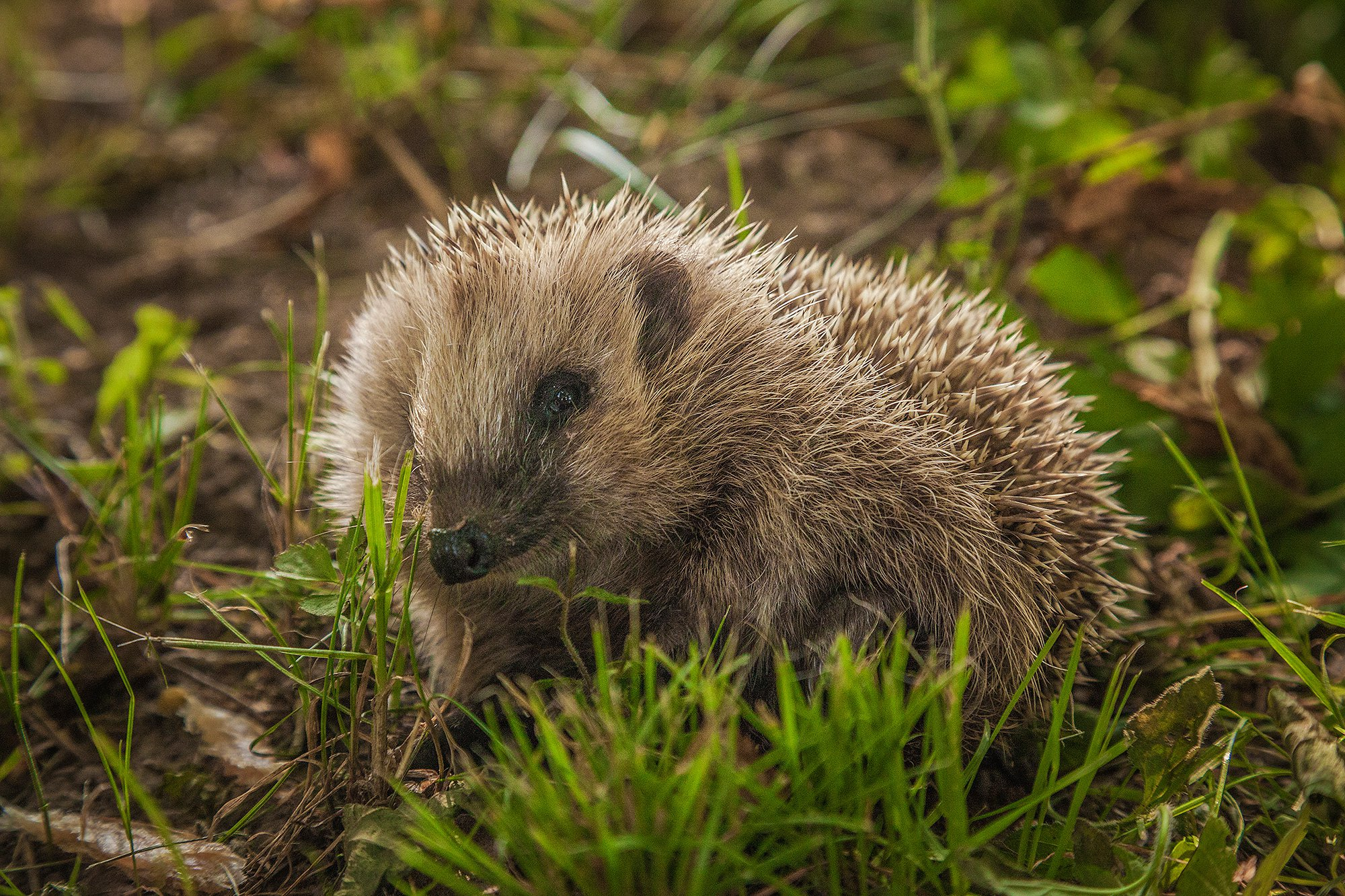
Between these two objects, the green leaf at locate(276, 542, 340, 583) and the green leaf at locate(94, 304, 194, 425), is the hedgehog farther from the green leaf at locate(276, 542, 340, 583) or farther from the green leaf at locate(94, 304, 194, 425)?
the green leaf at locate(94, 304, 194, 425)

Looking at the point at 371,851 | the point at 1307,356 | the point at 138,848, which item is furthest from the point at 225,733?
the point at 1307,356

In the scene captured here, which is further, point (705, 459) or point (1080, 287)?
point (1080, 287)

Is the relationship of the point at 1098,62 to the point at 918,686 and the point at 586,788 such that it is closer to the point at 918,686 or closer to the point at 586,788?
the point at 918,686

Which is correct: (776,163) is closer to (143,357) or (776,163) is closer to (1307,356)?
(1307,356)

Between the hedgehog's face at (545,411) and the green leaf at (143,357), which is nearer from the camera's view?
the hedgehog's face at (545,411)

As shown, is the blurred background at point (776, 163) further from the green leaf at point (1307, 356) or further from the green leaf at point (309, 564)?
the green leaf at point (309, 564)

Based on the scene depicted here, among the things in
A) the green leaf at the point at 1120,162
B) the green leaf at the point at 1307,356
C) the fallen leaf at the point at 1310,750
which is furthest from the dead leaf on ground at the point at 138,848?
the green leaf at the point at 1120,162

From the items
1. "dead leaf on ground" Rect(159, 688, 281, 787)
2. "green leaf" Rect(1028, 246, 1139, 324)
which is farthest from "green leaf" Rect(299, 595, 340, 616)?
"green leaf" Rect(1028, 246, 1139, 324)

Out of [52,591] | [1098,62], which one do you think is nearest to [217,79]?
[52,591]
